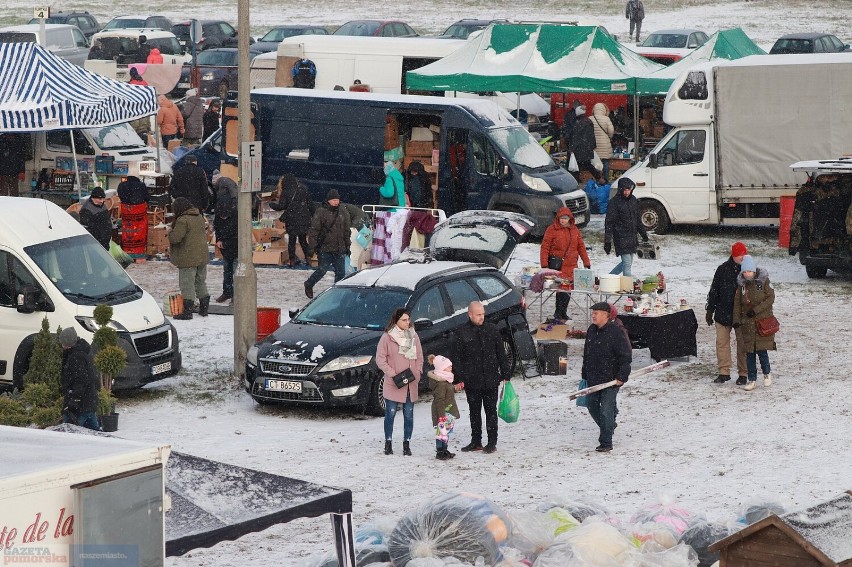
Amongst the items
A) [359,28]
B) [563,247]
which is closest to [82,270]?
[563,247]

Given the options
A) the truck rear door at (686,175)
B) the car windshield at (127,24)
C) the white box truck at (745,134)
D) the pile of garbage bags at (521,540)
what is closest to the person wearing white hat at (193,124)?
the white box truck at (745,134)

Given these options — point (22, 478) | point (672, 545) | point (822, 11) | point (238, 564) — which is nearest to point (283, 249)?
point (238, 564)

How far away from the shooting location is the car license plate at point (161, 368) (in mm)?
15609

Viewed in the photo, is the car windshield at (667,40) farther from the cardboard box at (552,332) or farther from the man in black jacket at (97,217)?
the cardboard box at (552,332)

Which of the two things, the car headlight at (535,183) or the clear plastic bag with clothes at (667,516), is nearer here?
the clear plastic bag with clothes at (667,516)

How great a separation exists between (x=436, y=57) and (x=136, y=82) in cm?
758

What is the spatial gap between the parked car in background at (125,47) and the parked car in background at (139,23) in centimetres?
436

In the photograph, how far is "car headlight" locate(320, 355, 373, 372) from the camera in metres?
14.7

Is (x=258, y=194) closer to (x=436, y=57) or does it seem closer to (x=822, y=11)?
(x=436, y=57)

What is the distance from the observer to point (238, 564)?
34.2 feet

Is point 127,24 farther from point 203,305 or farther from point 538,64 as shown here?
point 203,305

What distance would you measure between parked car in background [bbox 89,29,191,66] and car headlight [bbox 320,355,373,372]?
88.6ft

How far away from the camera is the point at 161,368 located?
15711 mm

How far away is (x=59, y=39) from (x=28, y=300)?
2827 centimetres
